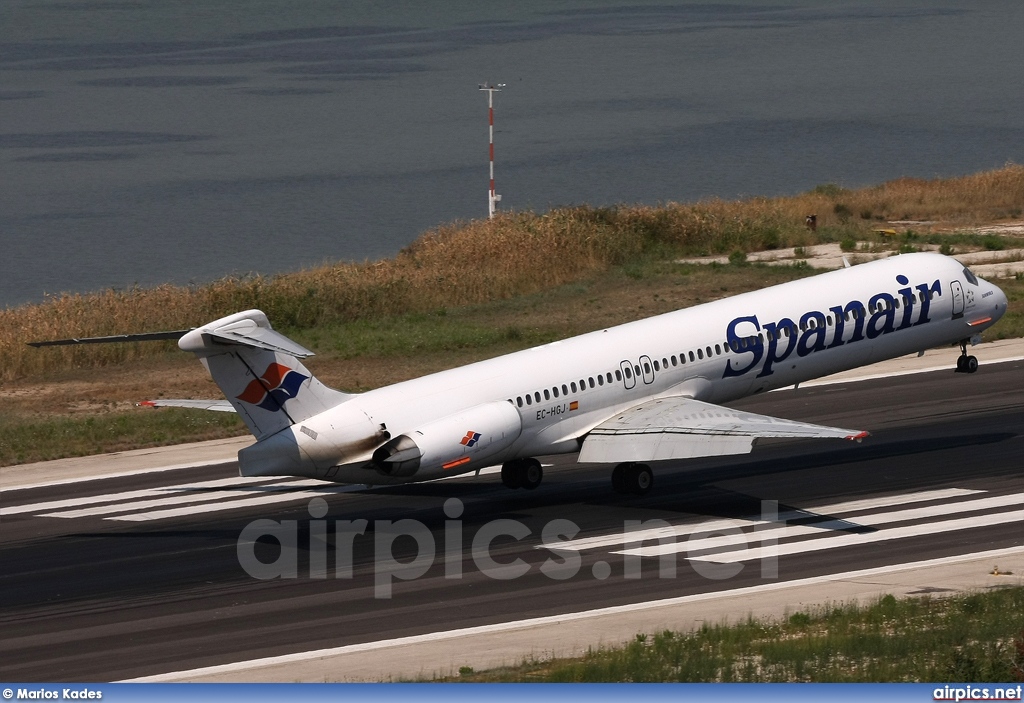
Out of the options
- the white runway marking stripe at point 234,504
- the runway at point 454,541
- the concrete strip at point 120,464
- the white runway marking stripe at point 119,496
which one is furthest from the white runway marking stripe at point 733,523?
the concrete strip at point 120,464

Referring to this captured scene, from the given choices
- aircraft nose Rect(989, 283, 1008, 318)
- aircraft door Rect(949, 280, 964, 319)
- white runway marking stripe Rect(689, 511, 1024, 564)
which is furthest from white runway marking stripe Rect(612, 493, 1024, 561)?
A: aircraft nose Rect(989, 283, 1008, 318)

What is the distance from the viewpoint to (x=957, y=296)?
36.6 metres

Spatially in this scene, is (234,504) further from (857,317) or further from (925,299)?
(925,299)

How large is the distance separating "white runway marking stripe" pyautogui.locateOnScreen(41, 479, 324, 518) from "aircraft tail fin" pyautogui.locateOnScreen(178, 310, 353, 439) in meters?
5.15

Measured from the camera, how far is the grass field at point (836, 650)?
18281 millimetres

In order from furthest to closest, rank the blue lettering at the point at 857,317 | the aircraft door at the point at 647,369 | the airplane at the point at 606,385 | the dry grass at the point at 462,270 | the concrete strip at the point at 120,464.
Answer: the dry grass at the point at 462,270 < the concrete strip at the point at 120,464 < the blue lettering at the point at 857,317 < the aircraft door at the point at 647,369 < the airplane at the point at 606,385

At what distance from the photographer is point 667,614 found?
77.0ft

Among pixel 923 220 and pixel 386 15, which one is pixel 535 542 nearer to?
pixel 923 220

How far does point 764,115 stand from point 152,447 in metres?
97.8

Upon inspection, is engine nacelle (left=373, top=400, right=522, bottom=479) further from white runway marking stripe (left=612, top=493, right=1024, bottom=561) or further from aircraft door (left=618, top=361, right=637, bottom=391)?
white runway marking stripe (left=612, top=493, right=1024, bottom=561)

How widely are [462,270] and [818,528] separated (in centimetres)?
3136

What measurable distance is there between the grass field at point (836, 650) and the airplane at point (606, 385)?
5.28m

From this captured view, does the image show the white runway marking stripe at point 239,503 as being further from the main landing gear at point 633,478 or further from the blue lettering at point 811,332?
the blue lettering at point 811,332

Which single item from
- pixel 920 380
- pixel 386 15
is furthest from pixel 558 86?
pixel 920 380
